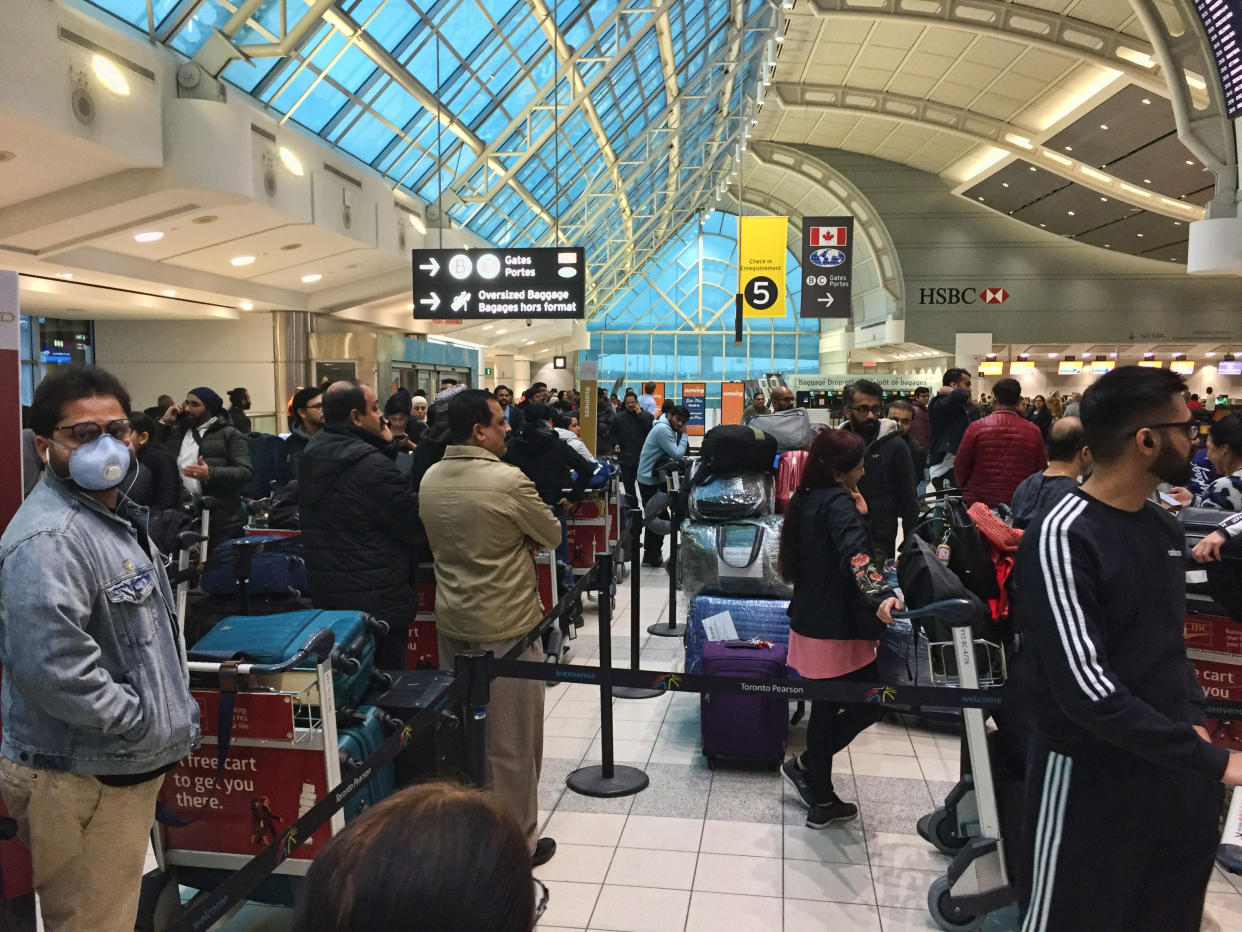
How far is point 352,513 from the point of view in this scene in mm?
4219

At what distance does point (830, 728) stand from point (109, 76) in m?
8.24

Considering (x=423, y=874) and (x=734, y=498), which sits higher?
(x=423, y=874)

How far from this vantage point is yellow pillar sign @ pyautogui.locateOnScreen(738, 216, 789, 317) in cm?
2008

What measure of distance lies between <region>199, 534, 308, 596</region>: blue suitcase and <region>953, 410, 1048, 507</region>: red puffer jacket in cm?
491

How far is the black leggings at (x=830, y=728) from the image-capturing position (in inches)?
171

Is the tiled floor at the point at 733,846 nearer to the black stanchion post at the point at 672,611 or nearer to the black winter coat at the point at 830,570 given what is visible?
the black winter coat at the point at 830,570

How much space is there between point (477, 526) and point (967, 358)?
28738 mm

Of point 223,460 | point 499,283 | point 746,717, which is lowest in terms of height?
point 746,717

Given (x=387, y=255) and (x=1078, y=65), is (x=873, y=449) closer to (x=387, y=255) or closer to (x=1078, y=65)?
(x=387, y=255)

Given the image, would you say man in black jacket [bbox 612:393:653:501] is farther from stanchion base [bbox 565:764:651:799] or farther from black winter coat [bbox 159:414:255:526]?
stanchion base [bbox 565:764:651:799]

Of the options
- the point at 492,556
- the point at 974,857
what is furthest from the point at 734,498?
the point at 974,857

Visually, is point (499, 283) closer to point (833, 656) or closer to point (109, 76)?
point (109, 76)

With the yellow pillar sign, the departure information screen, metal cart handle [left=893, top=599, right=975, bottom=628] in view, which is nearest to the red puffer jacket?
metal cart handle [left=893, top=599, right=975, bottom=628]

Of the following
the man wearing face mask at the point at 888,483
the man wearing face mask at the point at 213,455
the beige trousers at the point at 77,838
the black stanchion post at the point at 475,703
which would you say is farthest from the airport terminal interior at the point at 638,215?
the man wearing face mask at the point at 888,483
